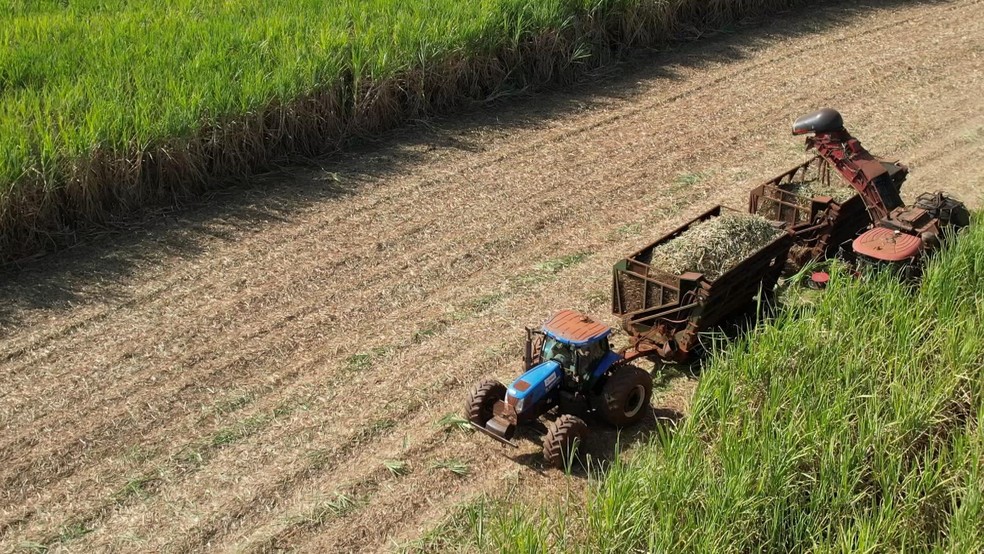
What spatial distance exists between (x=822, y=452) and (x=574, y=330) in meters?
1.75

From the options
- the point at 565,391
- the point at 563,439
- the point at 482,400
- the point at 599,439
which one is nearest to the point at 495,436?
the point at 482,400

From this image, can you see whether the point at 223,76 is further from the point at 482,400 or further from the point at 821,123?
the point at 821,123

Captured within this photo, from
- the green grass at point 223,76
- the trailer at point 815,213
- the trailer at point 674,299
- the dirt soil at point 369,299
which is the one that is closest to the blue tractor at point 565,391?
the dirt soil at point 369,299

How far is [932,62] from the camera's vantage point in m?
13.6

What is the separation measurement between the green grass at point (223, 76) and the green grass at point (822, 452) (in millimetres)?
5451

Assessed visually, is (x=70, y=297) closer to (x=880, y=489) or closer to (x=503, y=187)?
(x=503, y=187)

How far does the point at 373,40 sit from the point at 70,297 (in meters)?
4.72

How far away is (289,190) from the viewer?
1022cm

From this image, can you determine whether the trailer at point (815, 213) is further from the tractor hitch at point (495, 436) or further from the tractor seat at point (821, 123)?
the tractor hitch at point (495, 436)

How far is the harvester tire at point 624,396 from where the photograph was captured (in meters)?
6.71

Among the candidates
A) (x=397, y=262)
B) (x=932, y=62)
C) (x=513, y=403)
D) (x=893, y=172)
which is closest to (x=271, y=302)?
(x=397, y=262)

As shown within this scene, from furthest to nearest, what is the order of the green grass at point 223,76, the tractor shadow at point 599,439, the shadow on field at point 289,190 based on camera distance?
the green grass at point 223,76 → the shadow on field at point 289,190 → the tractor shadow at point 599,439

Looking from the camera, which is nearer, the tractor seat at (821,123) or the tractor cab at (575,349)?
the tractor cab at (575,349)

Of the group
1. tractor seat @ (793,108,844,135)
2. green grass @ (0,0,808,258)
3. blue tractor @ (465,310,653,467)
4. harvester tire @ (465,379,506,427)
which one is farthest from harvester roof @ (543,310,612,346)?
green grass @ (0,0,808,258)
